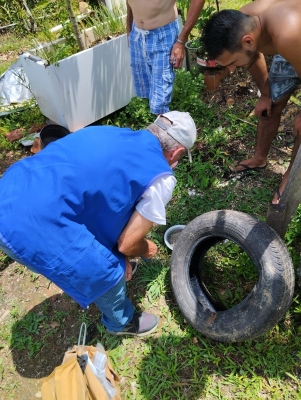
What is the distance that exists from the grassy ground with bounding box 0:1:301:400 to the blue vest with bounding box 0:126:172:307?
1.07 metres

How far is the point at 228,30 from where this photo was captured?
101 inches

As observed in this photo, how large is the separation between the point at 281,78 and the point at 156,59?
131cm

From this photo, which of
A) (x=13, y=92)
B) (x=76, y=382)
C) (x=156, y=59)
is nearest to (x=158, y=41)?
(x=156, y=59)

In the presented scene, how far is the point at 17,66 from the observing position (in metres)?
5.57

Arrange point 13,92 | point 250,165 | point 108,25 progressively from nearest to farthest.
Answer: point 250,165
point 108,25
point 13,92

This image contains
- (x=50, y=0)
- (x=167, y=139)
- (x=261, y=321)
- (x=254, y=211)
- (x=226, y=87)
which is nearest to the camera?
(x=167, y=139)

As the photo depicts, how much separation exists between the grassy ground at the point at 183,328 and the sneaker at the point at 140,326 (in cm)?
6

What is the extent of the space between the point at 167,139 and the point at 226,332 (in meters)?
1.45

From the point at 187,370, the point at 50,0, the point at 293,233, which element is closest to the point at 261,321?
the point at 187,370

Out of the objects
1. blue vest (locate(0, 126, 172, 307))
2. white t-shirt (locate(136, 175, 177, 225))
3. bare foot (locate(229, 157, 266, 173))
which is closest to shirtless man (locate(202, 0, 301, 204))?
bare foot (locate(229, 157, 266, 173))

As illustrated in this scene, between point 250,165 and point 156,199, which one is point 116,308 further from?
point 250,165

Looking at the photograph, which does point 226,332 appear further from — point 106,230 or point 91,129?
point 91,129

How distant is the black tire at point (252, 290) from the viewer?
230 centimetres

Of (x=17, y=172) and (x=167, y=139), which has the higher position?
(x=17, y=172)
